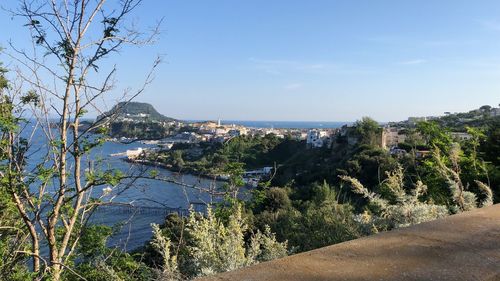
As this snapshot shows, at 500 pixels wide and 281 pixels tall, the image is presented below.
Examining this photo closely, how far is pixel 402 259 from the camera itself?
135 centimetres

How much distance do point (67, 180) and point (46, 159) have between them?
1.12 ft

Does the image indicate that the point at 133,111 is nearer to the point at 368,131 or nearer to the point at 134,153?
the point at 134,153

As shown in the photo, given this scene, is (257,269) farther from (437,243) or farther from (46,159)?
(46,159)

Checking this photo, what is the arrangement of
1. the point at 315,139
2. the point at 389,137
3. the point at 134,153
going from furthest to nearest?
the point at 315,139 < the point at 389,137 < the point at 134,153

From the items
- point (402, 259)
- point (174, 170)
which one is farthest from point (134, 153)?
point (402, 259)

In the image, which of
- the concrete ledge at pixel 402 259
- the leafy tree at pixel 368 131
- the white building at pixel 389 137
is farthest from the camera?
the leafy tree at pixel 368 131

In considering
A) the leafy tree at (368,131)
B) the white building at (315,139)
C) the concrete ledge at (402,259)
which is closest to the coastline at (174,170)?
the concrete ledge at (402,259)

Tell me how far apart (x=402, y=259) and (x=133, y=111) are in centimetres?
345

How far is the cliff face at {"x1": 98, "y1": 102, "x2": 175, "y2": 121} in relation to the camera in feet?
12.9

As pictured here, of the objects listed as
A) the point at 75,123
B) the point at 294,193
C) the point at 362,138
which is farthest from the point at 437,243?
the point at 362,138

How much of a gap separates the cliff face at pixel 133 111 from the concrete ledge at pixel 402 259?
290cm

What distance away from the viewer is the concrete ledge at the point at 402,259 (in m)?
1.20

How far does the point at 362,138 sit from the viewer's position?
132 ft

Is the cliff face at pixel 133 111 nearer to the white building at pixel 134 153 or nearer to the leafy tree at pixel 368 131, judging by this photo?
the white building at pixel 134 153
